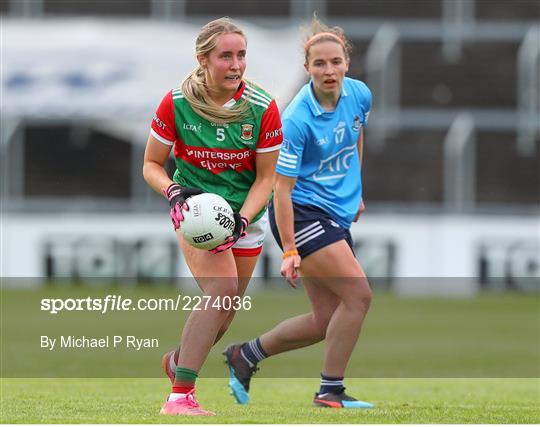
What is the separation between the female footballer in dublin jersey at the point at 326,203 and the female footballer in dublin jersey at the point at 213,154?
563 millimetres

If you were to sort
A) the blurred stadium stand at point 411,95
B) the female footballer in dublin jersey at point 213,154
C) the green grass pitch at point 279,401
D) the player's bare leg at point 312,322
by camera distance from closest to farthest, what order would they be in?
1. the green grass pitch at point 279,401
2. the female footballer in dublin jersey at point 213,154
3. the player's bare leg at point 312,322
4. the blurred stadium stand at point 411,95

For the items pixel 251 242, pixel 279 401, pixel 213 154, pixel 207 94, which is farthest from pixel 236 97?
pixel 279 401

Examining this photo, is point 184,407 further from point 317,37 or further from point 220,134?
point 317,37

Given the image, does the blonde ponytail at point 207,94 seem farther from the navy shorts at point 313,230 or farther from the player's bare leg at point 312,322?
the player's bare leg at point 312,322

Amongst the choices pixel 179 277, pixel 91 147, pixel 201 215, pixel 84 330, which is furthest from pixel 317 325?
pixel 91 147

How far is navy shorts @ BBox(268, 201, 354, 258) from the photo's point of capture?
7773mm

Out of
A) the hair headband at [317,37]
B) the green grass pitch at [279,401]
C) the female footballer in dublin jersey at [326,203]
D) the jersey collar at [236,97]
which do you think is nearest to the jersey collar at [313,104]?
the female footballer in dublin jersey at [326,203]

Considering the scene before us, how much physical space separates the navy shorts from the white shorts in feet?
1.47

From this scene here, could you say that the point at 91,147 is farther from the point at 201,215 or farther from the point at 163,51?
the point at 201,215

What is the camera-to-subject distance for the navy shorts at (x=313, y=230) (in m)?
7.77

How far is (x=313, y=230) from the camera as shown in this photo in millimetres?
7801

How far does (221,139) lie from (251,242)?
0.63 m

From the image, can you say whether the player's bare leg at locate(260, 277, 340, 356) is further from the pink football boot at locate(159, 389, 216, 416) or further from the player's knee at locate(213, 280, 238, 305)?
the pink football boot at locate(159, 389, 216, 416)

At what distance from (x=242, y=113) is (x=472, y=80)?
69.5ft
